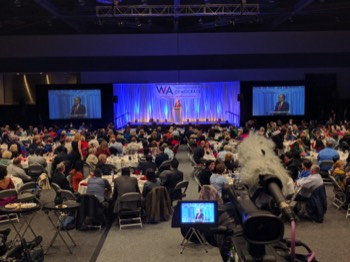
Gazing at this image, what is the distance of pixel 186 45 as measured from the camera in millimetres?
26188

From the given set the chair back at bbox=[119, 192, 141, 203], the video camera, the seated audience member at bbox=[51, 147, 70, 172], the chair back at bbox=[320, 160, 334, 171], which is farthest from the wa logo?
the video camera

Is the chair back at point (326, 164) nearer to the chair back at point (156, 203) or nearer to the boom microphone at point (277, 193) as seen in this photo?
the chair back at point (156, 203)

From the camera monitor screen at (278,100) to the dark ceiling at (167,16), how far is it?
3494mm

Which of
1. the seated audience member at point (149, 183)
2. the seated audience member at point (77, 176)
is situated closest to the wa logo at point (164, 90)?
the seated audience member at point (77, 176)

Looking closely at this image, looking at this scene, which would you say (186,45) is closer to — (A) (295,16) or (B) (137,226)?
(A) (295,16)

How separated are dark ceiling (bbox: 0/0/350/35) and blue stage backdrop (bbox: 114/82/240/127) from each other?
10.9 ft

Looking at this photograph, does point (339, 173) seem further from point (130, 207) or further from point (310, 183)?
point (130, 207)

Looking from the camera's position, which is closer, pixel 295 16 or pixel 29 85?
pixel 295 16

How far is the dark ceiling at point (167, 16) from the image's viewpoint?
1778 centimetres

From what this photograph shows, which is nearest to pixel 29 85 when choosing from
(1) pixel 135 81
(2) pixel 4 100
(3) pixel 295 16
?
(2) pixel 4 100

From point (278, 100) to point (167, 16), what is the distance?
851 centimetres

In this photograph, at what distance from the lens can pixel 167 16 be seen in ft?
68.1

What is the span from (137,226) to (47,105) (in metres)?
17.6

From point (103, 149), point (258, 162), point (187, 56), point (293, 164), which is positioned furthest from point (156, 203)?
point (187, 56)
